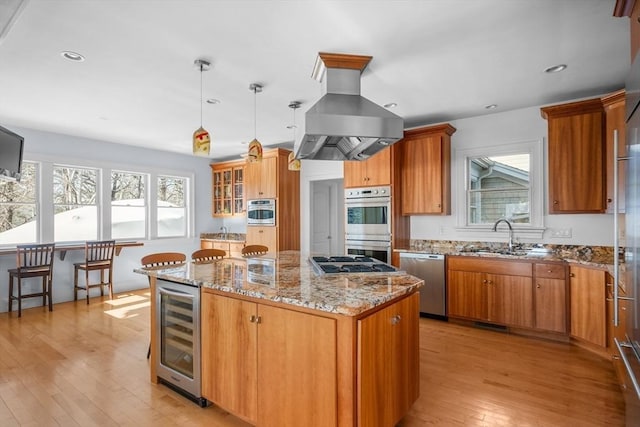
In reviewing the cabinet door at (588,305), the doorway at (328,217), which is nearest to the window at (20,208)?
the doorway at (328,217)

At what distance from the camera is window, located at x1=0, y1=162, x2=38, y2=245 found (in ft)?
15.2

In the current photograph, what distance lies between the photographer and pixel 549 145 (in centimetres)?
354

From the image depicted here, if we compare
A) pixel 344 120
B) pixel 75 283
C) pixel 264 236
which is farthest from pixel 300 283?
pixel 75 283

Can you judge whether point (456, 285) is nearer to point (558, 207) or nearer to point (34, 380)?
point (558, 207)

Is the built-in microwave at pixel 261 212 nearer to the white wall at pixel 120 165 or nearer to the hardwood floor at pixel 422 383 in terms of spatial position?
the white wall at pixel 120 165

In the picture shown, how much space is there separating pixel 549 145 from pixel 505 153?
612 millimetres

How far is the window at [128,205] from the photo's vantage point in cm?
576

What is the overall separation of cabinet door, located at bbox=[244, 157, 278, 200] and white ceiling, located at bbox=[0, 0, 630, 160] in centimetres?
165

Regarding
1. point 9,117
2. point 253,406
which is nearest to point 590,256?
point 253,406

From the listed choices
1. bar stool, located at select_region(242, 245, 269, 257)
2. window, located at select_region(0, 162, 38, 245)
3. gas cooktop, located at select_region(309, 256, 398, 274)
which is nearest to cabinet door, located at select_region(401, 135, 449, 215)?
gas cooktop, located at select_region(309, 256, 398, 274)

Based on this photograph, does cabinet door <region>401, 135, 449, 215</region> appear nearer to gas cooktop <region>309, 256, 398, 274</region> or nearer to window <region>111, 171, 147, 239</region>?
gas cooktop <region>309, 256, 398, 274</region>

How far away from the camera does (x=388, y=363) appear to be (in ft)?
5.78

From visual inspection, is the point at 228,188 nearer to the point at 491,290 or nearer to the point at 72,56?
the point at 72,56

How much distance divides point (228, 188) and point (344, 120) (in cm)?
495
